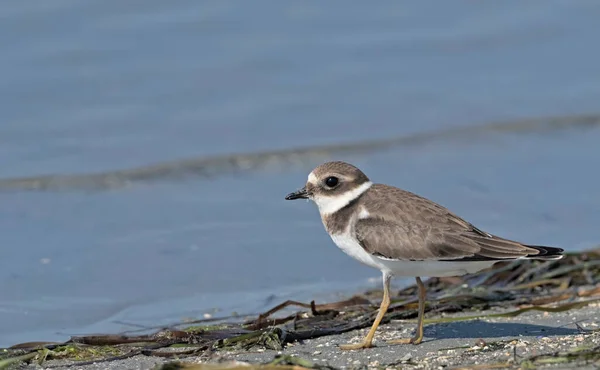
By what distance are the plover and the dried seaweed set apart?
21.6 inches

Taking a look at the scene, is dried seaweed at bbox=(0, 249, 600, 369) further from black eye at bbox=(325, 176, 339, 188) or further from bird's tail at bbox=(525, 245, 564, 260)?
black eye at bbox=(325, 176, 339, 188)

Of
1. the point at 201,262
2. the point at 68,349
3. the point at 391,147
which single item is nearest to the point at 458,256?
the point at 68,349

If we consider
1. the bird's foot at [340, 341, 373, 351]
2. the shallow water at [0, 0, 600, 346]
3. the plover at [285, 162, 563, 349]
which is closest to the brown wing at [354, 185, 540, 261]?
the plover at [285, 162, 563, 349]

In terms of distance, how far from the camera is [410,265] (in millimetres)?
5957

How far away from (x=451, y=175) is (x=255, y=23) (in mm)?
4227

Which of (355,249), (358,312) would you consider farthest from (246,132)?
(355,249)

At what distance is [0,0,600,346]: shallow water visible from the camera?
26.2 ft

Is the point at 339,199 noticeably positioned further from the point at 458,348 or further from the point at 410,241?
the point at 458,348

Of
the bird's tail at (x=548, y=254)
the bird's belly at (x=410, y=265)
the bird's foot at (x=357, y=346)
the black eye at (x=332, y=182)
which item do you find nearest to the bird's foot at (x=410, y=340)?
the bird's foot at (x=357, y=346)

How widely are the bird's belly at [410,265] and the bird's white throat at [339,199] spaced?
0.84 feet

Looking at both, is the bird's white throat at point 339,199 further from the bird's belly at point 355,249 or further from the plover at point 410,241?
the bird's belly at point 355,249

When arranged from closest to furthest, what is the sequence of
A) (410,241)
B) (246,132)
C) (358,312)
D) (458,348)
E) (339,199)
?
(458,348) < (410,241) < (339,199) < (358,312) < (246,132)

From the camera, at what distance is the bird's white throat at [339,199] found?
6281 mm

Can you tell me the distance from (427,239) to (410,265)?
180 mm
